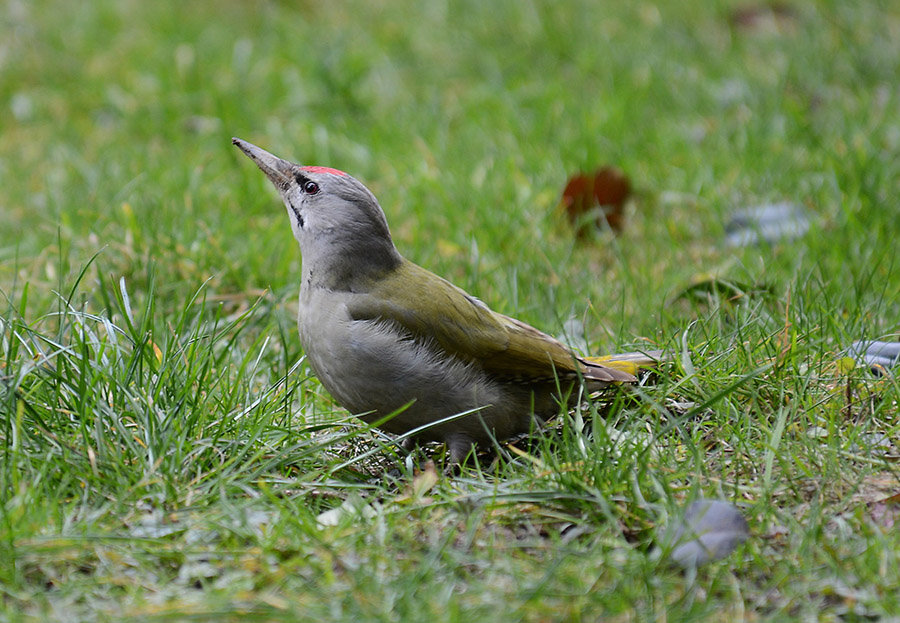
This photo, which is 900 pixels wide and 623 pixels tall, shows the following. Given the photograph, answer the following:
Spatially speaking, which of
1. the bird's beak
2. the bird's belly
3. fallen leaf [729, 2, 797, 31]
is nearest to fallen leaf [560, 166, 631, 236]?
the bird's beak

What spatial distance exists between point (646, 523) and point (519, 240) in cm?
263

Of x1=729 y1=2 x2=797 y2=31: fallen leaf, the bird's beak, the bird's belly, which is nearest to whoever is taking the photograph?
the bird's belly

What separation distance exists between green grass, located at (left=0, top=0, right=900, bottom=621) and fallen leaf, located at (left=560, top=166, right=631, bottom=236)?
15 cm

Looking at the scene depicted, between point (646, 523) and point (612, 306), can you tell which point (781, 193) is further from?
point (646, 523)

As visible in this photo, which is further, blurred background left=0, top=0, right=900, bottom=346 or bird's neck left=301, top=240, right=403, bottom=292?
blurred background left=0, top=0, right=900, bottom=346

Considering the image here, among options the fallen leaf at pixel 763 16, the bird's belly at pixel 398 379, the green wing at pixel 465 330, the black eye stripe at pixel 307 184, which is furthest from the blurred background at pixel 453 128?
the bird's belly at pixel 398 379

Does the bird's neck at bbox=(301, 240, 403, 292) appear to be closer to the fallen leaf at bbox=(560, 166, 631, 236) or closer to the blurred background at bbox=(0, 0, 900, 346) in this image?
the blurred background at bbox=(0, 0, 900, 346)

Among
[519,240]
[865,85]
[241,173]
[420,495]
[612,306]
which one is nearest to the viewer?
[420,495]

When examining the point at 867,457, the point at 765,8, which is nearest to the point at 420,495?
the point at 867,457

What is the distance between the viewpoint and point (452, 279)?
15.8 feet

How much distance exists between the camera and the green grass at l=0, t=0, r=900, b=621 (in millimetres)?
2510

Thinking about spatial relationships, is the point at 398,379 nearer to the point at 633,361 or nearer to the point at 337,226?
the point at 337,226

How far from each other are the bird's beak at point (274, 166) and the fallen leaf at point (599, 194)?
191cm

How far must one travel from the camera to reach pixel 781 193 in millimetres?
5426
